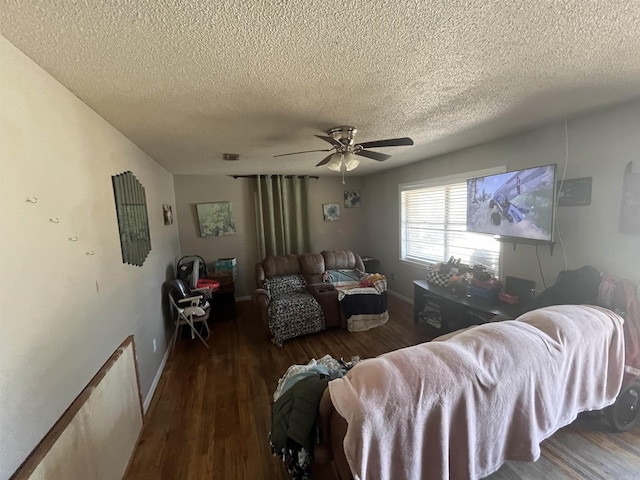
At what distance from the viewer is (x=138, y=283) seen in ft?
7.52

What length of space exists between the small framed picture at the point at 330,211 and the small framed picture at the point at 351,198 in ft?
0.75

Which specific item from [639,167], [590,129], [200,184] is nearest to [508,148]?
[590,129]

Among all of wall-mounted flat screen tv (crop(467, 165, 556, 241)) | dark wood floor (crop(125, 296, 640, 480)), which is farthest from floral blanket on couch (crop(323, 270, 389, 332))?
wall-mounted flat screen tv (crop(467, 165, 556, 241))

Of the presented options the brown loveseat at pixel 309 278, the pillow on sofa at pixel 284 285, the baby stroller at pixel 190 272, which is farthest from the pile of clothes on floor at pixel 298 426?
the baby stroller at pixel 190 272

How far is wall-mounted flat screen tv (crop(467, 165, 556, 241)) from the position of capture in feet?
7.77

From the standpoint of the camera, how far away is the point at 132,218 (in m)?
2.19

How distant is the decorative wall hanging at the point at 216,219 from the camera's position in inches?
187

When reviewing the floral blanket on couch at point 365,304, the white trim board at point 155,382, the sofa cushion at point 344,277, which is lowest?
the white trim board at point 155,382

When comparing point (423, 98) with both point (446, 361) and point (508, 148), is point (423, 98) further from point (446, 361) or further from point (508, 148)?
point (508, 148)

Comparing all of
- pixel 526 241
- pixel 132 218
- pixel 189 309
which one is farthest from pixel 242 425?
pixel 526 241

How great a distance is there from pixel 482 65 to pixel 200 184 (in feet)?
14.6

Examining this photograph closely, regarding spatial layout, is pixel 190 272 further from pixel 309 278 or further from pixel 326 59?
pixel 326 59

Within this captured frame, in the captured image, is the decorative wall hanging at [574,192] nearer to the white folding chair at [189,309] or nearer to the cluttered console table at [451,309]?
the cluttered console table at [451,309]

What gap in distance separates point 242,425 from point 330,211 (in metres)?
4.04
